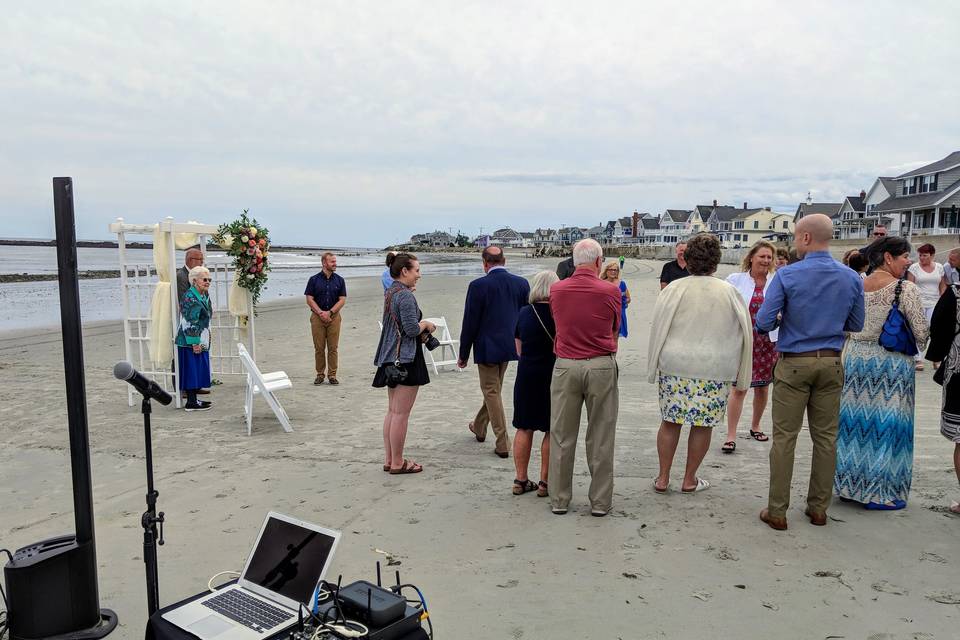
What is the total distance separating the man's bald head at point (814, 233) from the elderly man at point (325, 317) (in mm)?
6572

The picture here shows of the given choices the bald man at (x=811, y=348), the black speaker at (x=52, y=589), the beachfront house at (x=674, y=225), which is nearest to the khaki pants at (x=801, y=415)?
the bald man at (x=811, y=348)

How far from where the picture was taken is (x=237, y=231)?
8648 mm

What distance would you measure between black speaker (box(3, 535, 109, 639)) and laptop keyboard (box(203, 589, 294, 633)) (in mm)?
685

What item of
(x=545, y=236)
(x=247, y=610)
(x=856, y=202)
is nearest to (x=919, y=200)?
(x=856, y=202)

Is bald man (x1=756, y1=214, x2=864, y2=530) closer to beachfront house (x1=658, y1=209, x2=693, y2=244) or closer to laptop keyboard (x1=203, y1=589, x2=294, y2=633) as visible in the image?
laptop keyboard (x1=203, y1=589, x2=294, y2=633)

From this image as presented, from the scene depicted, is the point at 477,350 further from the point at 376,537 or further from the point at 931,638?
the point at 931,638

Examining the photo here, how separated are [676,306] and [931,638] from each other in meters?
2.35

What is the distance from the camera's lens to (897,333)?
4422 mm

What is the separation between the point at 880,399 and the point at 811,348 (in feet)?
2.45

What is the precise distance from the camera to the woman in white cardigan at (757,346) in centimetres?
611

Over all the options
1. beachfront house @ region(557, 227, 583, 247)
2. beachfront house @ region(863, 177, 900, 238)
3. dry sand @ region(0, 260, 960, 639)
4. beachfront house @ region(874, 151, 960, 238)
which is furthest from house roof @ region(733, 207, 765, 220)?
dry sand @ region(0, 260, 960, 639)

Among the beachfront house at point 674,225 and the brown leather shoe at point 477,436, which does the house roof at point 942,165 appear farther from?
the beachfront house at point 674,225

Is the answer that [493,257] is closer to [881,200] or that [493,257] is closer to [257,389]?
[257,389]

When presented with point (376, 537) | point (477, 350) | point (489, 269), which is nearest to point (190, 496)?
point (376, 537)
